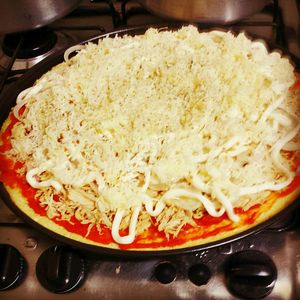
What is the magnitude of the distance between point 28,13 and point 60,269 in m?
0.92

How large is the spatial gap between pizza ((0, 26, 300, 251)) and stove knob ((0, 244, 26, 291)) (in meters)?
0.10

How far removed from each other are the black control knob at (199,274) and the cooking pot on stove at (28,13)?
3.30ft

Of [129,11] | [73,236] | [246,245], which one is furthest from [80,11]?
[246,245]

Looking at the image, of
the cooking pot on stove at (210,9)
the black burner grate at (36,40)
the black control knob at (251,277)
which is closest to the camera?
the black control knob at (251,277)

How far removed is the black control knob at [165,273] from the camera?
3.17 feet

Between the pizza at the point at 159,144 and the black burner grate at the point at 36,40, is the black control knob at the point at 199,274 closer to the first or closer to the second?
the pizza at the point at 159,144

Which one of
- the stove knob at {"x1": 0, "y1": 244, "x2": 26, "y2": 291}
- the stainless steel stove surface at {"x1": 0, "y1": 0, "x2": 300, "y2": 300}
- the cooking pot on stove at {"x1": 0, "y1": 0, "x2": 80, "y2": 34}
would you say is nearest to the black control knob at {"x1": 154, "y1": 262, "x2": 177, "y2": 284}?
the stainless steel stove surface at {"x1": 0, "y1": 0, "x2": 300, "y2": 300}

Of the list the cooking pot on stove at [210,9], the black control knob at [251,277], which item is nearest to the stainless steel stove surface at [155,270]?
the black control knob at [251,277]

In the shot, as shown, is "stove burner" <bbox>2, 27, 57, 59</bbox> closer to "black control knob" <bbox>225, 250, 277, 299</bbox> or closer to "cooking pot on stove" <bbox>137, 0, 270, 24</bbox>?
"cooking pot on stove" <bbox>137, 0, 270, 24</bbox>

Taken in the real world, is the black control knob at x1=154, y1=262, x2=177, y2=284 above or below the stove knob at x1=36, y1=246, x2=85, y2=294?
below

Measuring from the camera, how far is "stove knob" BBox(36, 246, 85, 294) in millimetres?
958

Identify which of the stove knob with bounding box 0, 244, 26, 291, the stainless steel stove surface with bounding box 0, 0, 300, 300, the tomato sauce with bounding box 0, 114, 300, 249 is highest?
the tomato sauce with bounding box 0, 114, 300, 249

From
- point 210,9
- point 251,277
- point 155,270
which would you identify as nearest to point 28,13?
point 210,9

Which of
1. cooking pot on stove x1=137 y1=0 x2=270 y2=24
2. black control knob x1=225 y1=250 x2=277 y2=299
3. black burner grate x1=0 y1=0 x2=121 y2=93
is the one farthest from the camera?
black burner grate x1=0 y1=0 x2=121 y2=93
